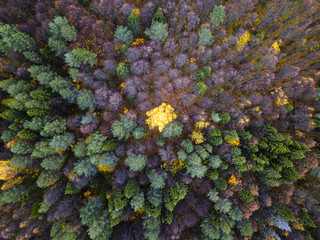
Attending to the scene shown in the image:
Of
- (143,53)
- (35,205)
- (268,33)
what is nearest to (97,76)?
(143,53)

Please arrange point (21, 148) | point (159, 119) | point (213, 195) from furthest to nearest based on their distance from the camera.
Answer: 1. point (159, 119)
2. point (213, 195)
3. point (21, 148)

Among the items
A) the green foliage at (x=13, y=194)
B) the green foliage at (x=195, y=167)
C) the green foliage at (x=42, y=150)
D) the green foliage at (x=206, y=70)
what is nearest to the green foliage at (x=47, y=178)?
the green foliage at (x=42, y=150)

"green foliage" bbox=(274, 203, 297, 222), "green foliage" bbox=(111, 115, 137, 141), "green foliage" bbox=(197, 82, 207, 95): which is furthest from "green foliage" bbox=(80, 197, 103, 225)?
"green foliage" bbox=(274, 203, 297, 222)

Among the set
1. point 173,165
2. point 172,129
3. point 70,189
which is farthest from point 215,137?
point 70,189

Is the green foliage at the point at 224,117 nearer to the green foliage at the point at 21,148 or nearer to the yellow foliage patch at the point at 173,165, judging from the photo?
the yellow foliage patch at the point at 173,165

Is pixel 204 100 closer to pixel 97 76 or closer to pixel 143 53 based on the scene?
pixel 143 53

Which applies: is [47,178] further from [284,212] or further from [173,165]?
[284,212]

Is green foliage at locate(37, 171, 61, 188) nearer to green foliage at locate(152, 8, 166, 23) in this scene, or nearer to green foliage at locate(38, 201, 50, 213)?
green foliage at locate(38, 201, 50, 213)
